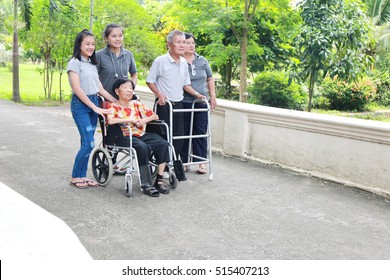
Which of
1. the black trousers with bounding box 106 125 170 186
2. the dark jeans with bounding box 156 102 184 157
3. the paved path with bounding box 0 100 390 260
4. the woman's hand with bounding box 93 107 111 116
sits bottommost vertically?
the paved path with bounding box 0 100 390 260

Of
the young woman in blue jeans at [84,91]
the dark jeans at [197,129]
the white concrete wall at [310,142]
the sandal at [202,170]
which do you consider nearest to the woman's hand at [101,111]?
the young woman in blue jeans at [84,91]

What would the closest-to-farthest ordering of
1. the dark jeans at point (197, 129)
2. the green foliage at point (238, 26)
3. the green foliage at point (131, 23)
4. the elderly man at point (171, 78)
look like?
1. the elderly man at point (171, 78)
2. the dark jeans at point (197, 129)
3. the green foliage at point (238, 26)
4. the green foliage at point (131, 23)

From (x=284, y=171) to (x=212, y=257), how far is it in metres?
3.33

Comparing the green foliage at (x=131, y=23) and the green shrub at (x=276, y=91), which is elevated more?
the green foliage at (x=131, y=23)

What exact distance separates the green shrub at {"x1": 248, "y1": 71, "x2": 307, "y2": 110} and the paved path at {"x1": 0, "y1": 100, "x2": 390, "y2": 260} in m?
12.0

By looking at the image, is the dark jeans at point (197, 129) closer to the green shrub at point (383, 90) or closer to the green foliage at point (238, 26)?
the green foliage at point (238, 26)

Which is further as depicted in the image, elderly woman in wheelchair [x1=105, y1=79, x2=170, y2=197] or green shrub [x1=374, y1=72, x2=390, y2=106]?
green shrub [x1=374, y1=72, x2=390, y2=106]

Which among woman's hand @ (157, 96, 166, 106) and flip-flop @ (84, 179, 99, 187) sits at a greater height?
woman's hand @ (157, 96, 166, 106)

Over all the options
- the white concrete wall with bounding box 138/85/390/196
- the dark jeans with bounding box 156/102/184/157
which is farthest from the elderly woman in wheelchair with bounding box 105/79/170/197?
the white concrete wall with bounding box 138/85/390/196

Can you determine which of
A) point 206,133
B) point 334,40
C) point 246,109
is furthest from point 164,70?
point 334,40

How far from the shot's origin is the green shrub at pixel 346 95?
2066cm

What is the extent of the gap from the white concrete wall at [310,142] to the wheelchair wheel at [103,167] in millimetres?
2493

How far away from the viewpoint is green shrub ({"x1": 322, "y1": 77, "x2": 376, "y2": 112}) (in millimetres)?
20656

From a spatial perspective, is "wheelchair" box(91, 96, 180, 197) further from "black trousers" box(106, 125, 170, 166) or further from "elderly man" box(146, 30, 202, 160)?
"elderly man" box(146, 30, 202, 160)
